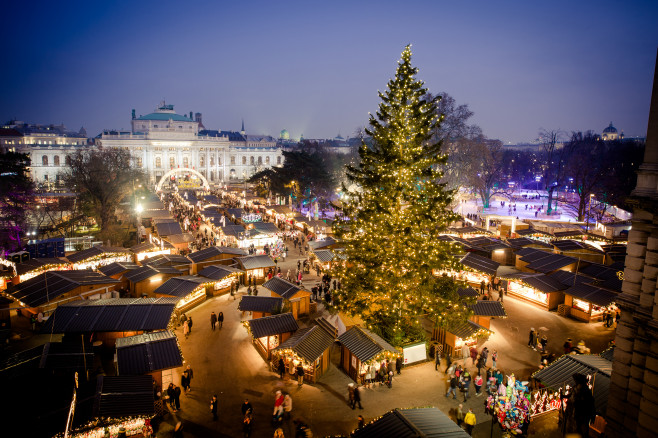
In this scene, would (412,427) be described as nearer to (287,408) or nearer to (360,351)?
(287,408)

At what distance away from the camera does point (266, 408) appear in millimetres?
10812

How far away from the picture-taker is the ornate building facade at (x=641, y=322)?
6637 mm

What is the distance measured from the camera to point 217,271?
19984 mm

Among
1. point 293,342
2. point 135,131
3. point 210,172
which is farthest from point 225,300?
point 135,131

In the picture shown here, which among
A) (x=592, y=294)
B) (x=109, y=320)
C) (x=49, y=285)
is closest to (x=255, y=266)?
(x=109, y=320)

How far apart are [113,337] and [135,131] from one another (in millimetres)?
89463

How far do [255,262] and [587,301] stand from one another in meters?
16.1

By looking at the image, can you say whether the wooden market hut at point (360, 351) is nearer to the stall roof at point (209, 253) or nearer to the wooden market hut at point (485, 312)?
the wooden market hut at point (485, 312)

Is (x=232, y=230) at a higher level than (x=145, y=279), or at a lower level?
higher

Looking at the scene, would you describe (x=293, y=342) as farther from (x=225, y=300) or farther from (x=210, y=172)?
(x=210, y=172)

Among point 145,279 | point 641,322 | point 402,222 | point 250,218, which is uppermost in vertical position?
point 402,222

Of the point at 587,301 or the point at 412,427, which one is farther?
the point at 587,301

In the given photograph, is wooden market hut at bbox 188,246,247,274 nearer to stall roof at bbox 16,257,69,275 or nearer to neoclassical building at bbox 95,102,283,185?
stall roof at bbox 16,257,69,275

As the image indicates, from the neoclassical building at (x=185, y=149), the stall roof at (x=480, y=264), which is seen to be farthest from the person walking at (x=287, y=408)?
the neoclassical building at (x=185, y=149)
